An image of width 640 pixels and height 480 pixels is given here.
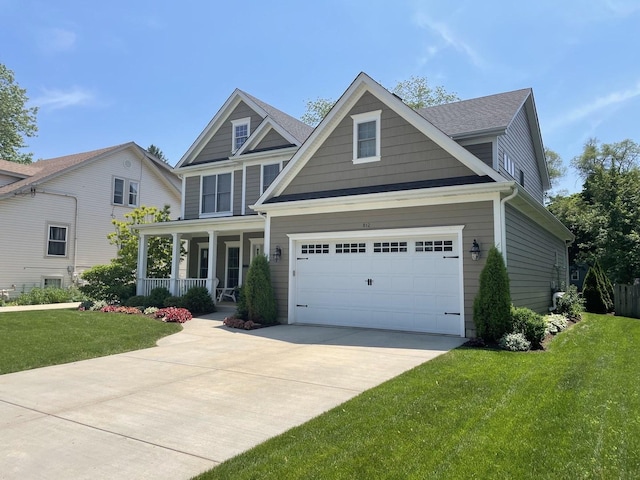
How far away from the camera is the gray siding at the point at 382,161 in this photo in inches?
434

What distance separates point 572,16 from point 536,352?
884 centimetres

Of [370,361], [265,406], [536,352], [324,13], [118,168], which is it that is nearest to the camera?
[265,406]

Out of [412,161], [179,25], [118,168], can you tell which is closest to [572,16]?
[412,161]

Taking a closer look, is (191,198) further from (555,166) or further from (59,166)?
(555,166)

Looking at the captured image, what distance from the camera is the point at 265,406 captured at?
5.07 meters

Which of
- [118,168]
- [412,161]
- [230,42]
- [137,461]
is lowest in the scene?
[137,461]

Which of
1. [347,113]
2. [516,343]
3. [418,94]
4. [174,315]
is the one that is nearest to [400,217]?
[347,113]

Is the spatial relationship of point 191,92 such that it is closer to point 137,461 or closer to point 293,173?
point 293,173

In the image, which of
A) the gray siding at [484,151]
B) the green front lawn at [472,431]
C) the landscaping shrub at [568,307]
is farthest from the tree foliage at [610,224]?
the green front lawn at [472,431]

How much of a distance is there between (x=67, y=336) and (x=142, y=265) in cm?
816

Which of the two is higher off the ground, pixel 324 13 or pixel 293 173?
pixel 324 13

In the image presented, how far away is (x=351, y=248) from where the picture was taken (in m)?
11.7

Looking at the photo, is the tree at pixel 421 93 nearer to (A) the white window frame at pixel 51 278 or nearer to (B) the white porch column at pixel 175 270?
(B) the white porch column at pixel 175 270

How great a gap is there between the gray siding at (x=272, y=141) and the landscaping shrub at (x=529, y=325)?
10.7m
